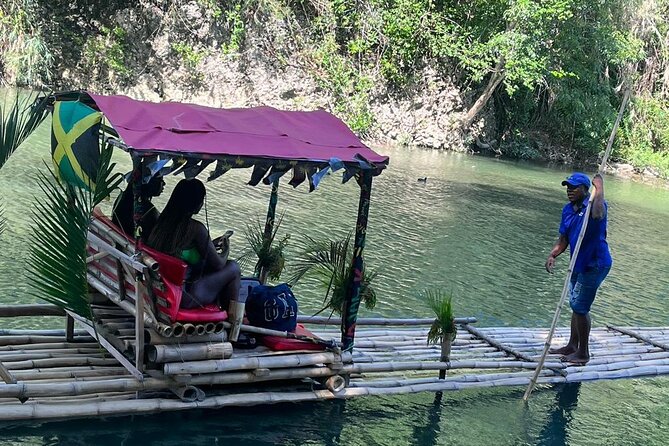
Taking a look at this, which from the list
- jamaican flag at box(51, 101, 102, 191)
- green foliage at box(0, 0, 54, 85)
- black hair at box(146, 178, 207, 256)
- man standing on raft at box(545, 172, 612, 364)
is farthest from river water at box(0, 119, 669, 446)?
green foliage at box(0, 0, 54, 85)

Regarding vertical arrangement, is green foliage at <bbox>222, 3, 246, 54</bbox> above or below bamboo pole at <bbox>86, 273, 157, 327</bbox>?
above

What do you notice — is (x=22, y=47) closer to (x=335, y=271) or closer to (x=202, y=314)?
(x=335, y=271)

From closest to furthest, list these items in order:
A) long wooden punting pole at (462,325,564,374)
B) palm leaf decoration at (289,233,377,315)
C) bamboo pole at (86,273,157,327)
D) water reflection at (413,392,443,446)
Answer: bamboo pole at (86,273,157,327)
water reflection at (413,392,443,446)
palm leaf decoration at (289,233,377,315)
long wooden punting pole at (462,325,564,374)

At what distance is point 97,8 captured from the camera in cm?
2775

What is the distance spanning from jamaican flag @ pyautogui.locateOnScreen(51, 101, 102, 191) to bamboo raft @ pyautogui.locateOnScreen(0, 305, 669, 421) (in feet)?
3.68

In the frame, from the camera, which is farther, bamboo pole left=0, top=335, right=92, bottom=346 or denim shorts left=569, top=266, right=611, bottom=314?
denim shorts left=569, top=266, right=611, bottom=314

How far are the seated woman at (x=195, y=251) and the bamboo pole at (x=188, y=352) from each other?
24cm

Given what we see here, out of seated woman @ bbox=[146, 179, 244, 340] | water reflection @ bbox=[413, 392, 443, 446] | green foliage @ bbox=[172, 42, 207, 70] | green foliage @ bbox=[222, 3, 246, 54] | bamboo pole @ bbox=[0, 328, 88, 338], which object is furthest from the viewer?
green foliage @ bbox=[222, 3, 246, 54]

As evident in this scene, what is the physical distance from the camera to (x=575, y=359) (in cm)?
776

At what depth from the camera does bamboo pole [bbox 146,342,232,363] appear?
5207 millimetres

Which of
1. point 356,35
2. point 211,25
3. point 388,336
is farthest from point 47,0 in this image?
point 388,336

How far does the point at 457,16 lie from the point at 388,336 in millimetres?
24304

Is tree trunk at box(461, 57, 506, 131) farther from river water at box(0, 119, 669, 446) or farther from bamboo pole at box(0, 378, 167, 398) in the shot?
bamboo pole at box(0, 378, 167, 398)

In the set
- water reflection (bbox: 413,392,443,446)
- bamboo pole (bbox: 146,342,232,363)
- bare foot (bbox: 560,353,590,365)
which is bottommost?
water reflection (bbox: 413,392,443,446)
